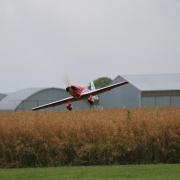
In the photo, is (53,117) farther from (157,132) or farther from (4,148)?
(157,132)

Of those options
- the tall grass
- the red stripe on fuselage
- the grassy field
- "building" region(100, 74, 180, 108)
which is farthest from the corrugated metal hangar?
the grassy field

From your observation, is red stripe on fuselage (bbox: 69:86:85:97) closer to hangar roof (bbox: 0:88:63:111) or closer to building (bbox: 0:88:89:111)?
building (bbox: 0:88:89:111)

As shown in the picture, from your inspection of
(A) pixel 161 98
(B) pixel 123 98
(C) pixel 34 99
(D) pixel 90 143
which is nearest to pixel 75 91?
(A) pixel 161 98

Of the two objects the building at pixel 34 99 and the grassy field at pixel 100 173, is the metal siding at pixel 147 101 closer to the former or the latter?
the building at pixel 34 99

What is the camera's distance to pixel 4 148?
21.0 m

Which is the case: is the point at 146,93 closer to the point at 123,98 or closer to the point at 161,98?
the point at 161,98

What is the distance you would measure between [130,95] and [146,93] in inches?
82.7

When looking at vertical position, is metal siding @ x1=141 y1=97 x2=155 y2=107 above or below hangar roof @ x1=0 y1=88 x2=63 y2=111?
below

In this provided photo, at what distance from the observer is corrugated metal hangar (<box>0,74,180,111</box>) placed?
185ft

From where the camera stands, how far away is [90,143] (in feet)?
68.1

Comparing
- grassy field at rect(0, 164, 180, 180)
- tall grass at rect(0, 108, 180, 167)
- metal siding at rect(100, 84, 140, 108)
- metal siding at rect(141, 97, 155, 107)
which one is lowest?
grassy field at rect(0, 164, 180, 180)

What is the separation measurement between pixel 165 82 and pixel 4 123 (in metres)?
38.7

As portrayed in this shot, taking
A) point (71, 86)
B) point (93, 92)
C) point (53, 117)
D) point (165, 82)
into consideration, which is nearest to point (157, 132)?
point (53, 117)

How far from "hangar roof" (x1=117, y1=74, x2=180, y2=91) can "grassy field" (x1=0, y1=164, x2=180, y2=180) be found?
3804cm
